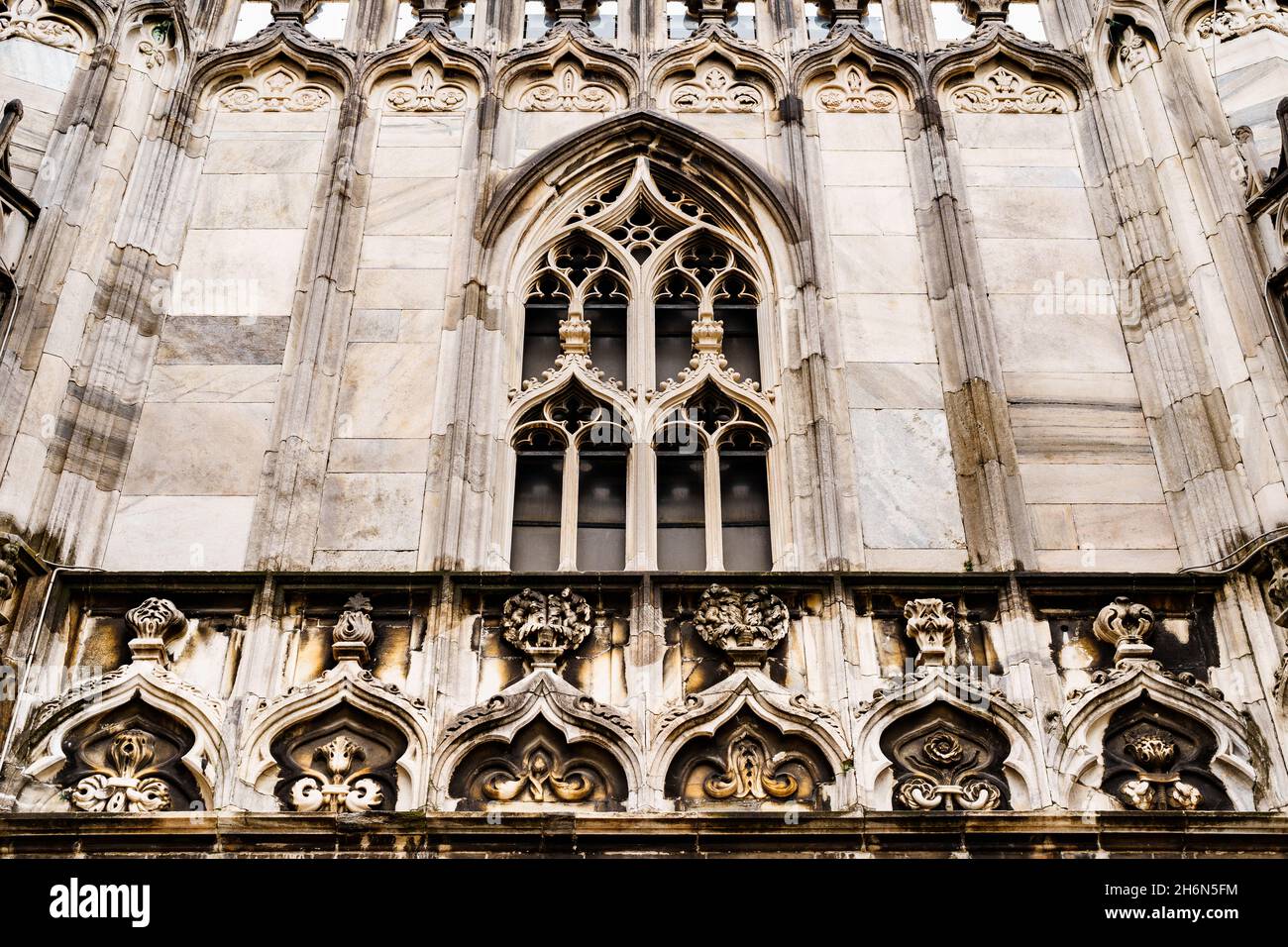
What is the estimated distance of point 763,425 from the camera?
10.9 m

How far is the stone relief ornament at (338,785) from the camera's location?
8.65 meters

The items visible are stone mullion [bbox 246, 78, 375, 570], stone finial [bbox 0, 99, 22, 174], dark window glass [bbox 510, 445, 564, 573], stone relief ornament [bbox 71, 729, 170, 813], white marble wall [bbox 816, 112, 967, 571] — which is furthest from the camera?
stone finial [bbox 0, 99, 22, 174]

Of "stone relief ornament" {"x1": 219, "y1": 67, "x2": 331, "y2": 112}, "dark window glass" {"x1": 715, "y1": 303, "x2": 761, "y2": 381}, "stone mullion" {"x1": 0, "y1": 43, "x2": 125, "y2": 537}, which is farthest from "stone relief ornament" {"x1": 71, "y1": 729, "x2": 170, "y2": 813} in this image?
"stone relief ornament" {"x1": 219, "y1": 67, "x2": 331, "y2": 112}

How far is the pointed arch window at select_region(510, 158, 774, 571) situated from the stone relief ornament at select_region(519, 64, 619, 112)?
873mm

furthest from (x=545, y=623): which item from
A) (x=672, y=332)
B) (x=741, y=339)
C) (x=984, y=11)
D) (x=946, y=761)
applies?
(x=984, y=11)

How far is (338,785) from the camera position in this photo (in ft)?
28.6

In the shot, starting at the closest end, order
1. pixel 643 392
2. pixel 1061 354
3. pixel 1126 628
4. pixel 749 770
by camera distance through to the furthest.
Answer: pixel 749 770, pixel 1126 628, pixel 643 392, pixel 1061 354

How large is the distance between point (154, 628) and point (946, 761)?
4.97 m

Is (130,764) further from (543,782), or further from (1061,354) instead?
(1061,354)

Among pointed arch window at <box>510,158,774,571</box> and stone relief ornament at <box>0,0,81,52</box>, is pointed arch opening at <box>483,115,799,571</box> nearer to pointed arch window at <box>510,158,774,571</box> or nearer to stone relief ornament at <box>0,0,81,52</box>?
pointed arch window at <box>510,158,774,571</box>

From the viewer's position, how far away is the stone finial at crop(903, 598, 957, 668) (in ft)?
30.2

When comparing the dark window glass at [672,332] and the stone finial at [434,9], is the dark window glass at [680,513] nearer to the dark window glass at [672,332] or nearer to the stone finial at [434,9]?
the dark window glass at [672,332]

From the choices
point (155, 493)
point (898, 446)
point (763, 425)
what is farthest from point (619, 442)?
point (155, 493)

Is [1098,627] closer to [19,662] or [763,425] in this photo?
[763,425]
